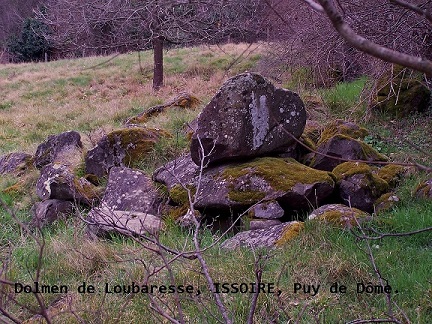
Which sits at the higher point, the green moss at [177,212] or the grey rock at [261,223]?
the grey rock at [261,223]

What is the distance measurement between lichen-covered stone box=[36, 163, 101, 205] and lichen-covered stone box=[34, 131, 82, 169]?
1.15 meters

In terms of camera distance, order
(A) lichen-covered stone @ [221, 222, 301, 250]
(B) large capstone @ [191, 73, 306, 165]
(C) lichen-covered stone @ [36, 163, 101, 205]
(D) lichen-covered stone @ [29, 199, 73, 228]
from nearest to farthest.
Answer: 1. (A) lichen-covered stone @ [221, 222, 301, 250]
2. (B) large capstone @ [191, 73, 306, 165]
3. (D) lichen-covered stone @ [29, 199, 73, 228]
4. (C) lichen-covered stone @ [36, 163, 101, 205]

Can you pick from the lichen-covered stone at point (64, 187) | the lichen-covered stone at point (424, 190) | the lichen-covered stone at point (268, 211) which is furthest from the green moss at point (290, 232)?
the lichen-covered stone at point (64, 187)

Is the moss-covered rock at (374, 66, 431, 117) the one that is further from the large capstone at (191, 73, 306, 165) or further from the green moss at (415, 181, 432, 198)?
the green moss at (415, 181, 432, 198)

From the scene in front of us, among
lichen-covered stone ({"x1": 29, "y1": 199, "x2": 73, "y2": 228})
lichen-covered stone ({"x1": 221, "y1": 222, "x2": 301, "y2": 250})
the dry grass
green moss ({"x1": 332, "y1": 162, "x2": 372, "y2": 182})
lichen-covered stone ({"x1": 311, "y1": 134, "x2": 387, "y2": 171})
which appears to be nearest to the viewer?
lichen-covered stone ({"x1": 221, "y1": 222, "x2": 301, "y2": 250})

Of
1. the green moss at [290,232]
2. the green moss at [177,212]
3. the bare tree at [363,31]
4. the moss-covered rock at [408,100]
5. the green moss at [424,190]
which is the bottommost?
the green moss at [177,212]

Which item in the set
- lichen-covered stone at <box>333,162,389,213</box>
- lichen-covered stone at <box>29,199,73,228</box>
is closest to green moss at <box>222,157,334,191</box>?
lichen-covered stone at <box>333,162,389,213</box>

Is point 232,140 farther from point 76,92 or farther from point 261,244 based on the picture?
point 76,92

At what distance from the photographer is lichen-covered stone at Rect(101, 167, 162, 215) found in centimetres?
620

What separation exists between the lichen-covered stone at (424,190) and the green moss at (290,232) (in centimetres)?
139

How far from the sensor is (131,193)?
638cm

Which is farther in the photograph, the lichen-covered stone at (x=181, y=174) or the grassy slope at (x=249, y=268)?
the lichen-covered stone at (x=181, y=174)

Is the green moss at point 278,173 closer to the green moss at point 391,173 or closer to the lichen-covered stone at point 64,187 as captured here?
the green moss at point 391,173

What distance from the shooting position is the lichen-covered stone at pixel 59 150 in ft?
27.4
